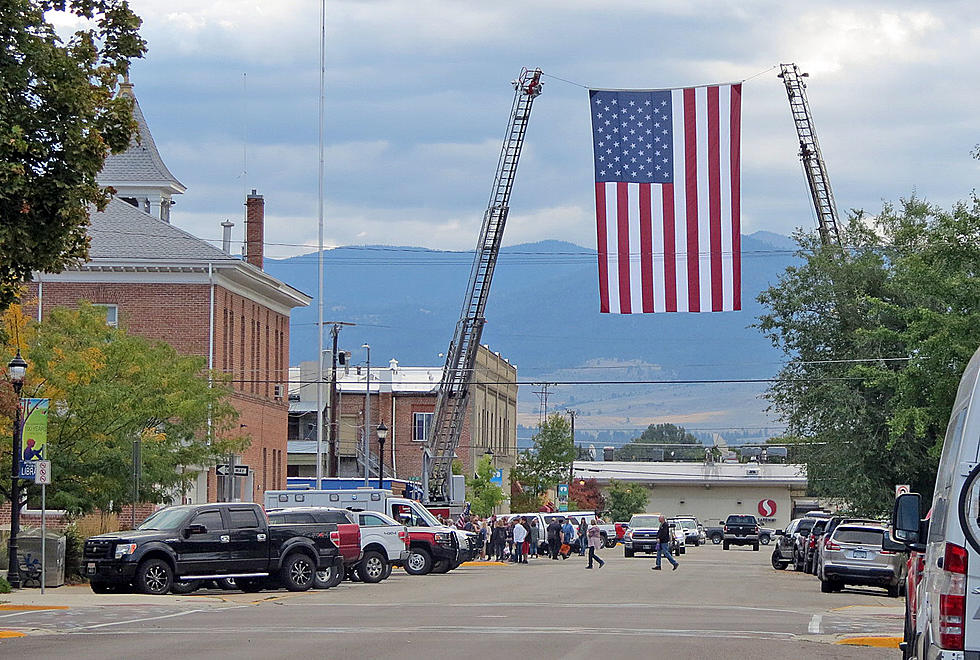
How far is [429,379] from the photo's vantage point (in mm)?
95750

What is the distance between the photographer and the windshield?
28.3 meters

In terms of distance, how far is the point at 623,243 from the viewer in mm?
34250

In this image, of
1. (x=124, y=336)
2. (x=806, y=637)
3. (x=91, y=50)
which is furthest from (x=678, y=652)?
(x=124, y=336)

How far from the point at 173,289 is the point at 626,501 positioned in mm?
77178

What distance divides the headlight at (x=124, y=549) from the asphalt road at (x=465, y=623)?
3.20ft

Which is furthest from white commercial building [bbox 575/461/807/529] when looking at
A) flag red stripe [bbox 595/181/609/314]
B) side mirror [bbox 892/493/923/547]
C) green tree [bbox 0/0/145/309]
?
side mirror [bbox 892/493/923/547]

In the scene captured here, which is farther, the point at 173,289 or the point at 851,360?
the point at 173,289

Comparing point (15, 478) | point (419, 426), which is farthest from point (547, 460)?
point (15, 478)

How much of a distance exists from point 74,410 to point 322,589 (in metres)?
7.33

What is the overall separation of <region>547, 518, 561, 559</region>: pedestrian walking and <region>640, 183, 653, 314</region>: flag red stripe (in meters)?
30.7

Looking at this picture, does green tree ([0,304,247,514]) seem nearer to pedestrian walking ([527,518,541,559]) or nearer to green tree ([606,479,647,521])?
pedestrian walking ([527,518,541,559])

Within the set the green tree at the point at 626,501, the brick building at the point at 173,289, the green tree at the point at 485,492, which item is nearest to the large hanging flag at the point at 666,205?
the brick building at the point at 173,289

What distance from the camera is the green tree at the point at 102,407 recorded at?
3322 centimetres

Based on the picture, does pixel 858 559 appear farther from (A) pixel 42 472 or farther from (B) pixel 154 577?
(A) pixel 42 472
